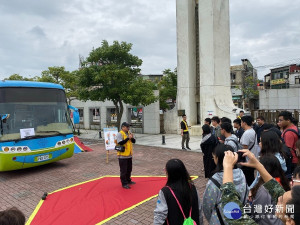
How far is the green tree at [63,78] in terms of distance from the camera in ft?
69.6

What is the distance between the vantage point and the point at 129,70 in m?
15.1

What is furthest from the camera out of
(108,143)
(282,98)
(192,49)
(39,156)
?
(282,98)

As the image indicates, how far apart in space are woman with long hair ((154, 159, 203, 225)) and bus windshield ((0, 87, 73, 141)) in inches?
243

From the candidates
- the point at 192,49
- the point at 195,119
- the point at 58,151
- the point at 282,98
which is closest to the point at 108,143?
the point at 58,151

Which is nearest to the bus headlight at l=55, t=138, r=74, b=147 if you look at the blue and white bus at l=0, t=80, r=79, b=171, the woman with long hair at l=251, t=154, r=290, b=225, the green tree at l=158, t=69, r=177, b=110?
the blue and white bus at l=0, t=80, r=79, b=171

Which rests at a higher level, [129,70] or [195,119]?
[129,70]

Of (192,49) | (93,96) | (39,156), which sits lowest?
(39,156)

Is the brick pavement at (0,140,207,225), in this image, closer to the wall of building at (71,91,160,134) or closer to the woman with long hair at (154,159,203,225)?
the woman with long hair at (154,159,203,225)

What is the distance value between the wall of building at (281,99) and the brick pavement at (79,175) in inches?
716

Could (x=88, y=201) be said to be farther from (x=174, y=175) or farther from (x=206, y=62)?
(x=206, y=62)

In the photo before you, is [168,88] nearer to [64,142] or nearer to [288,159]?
[64,142]

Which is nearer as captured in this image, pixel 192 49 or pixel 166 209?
pixel 166 209

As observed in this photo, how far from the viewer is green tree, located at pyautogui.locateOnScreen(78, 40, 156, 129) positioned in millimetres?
14008

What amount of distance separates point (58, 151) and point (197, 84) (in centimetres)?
1320
